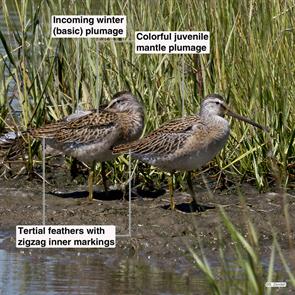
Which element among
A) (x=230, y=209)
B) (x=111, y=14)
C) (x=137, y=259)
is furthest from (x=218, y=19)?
(x=137, y=259)

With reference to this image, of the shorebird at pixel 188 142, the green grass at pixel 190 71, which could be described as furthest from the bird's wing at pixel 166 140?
the green grass at pixel 190 71

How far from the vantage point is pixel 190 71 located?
1144 centimetres

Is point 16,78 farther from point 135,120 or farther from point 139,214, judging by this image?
point 139,214

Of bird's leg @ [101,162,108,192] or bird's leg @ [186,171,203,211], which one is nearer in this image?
bird's leg @ [186,171,203,211]

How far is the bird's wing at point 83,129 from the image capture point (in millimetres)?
10539

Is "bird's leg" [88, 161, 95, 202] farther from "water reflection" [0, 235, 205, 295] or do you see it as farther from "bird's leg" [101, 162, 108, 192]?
"water reflection" [0, 235, 205, 295]

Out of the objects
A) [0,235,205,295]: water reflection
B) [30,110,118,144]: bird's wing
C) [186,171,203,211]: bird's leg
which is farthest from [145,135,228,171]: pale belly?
[0,235,205,295]: water reflection

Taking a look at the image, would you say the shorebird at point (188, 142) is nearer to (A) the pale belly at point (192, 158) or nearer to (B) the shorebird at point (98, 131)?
(A) the pale belly at point (192, 158)

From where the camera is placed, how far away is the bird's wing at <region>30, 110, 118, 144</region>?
10.5 m

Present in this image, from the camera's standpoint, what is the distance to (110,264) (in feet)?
29.8

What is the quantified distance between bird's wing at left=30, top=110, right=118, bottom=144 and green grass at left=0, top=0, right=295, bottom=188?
1.70ft

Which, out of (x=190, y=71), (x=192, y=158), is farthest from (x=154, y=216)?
(x=190, y=71)

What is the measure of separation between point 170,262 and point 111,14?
328 centimetres

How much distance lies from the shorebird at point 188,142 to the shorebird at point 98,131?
288 mm
